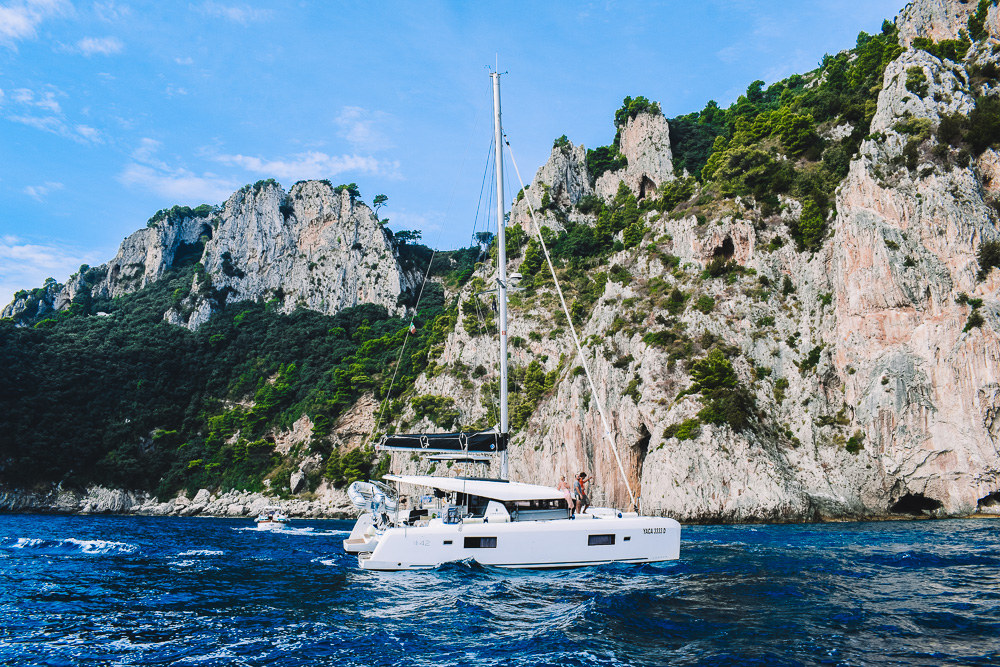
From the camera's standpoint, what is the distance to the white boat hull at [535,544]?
51.8 feet

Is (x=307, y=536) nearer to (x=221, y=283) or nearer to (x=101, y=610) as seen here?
(x=101, y=610)

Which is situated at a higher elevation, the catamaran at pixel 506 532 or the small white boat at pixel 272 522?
the catamaran at pixel 506 532

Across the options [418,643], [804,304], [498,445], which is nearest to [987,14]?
[804,304]

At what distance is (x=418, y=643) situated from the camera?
32.9 ft

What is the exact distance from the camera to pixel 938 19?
49.5 m

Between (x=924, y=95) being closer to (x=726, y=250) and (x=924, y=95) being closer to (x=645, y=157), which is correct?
(x=726, y=250)

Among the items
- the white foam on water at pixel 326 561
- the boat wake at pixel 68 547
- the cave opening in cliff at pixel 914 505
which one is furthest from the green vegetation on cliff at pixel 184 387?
the cave opening in cliff at pixel 914 505

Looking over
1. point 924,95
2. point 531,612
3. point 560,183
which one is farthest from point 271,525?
point 560,183

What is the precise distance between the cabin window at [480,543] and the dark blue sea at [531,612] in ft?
2.05

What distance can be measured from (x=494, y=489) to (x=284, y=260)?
3723 inches

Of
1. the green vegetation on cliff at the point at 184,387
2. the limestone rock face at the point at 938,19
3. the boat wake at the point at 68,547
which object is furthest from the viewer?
the green vegetation on cliff at the point at 184,387

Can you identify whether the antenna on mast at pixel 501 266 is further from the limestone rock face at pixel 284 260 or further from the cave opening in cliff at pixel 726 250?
the limestone rock face at pixel 284 260

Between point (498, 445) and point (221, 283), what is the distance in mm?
95380

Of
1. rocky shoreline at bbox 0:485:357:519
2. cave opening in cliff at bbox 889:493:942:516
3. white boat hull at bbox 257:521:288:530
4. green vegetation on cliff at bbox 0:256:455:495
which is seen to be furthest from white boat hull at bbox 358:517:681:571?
green vegetation on cliff at bbox 0:256:455:495
